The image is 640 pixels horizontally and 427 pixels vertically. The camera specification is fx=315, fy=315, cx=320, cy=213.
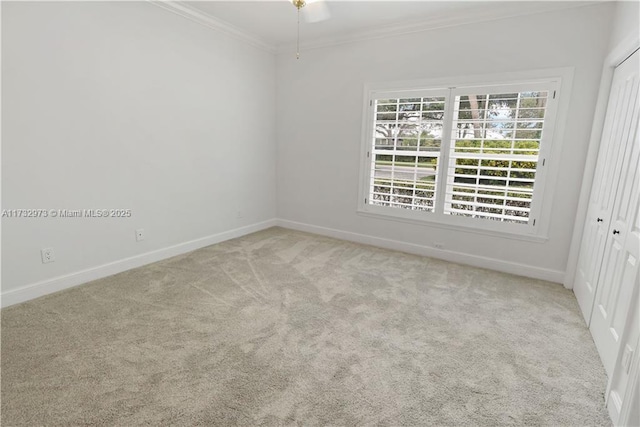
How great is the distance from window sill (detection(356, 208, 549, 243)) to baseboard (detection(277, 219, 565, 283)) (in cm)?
28

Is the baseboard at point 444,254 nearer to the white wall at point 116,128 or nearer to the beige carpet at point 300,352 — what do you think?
the beige carpet at point 300,352

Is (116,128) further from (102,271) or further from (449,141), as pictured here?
(449,141)

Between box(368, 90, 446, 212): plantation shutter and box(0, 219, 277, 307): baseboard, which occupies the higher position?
box(368, 90, 446, 212): plantation shutter

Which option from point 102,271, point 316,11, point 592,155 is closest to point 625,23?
point 592,155

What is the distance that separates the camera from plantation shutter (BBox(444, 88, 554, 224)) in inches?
121

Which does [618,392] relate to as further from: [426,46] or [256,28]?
[256,28]

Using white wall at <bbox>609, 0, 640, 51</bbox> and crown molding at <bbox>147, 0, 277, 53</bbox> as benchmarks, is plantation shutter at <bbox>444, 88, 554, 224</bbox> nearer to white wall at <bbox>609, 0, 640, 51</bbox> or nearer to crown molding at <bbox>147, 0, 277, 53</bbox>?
white wall at <bbox>609, 0, 640, 51</bbox>

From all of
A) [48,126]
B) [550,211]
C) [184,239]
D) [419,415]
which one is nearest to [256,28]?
[48,126]

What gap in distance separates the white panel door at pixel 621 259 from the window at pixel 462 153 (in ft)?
2.77

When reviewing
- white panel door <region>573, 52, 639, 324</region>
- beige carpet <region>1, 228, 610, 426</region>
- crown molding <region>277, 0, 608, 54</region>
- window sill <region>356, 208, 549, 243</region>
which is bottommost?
beige carpet <region>1, 228, 610, 426</region>

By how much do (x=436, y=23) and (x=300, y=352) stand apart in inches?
138

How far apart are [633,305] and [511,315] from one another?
0.97 meters

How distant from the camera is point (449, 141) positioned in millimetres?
3479

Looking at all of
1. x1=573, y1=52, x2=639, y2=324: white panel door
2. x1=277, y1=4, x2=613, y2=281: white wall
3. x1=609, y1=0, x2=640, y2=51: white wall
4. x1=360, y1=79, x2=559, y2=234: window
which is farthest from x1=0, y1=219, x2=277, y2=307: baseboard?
x1=609, y1=0, x2=640, y2=51: white wall
